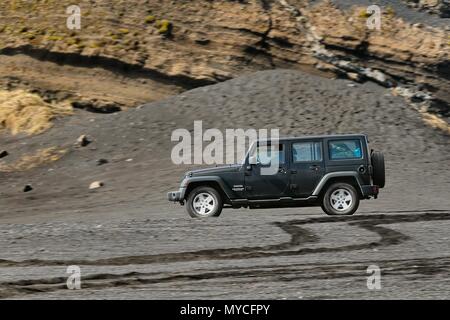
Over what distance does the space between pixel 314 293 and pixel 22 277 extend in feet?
13.9

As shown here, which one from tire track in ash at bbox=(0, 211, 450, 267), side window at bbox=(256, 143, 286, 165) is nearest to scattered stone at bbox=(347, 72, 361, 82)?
side window at bbox=(256, 143, 286, 165)

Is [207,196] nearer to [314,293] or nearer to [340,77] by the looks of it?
[314,293]

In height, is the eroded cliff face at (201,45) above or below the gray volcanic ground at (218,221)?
above

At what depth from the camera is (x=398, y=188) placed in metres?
26.9

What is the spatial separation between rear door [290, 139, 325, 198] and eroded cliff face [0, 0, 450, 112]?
27.0 metres

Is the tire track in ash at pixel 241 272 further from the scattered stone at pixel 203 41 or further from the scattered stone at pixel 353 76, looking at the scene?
the scattered stone at pixel 203 41

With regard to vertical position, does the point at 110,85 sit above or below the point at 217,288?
above

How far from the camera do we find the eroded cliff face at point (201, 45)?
45.1 meters

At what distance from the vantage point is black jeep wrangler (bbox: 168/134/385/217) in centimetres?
1792

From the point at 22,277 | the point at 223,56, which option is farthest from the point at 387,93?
the point at 22,277

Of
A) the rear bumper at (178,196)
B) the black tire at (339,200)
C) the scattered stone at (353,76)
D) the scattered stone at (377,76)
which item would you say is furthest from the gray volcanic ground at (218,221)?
the scattered stone at (377,76)

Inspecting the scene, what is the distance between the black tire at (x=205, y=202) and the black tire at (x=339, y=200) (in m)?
2.29

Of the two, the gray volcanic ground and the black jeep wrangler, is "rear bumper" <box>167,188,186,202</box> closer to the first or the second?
the black jeep wrangler

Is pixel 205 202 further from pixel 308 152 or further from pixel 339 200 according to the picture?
pixel 339 200
